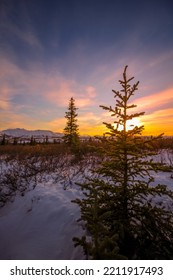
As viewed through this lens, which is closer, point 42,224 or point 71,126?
point 42,224

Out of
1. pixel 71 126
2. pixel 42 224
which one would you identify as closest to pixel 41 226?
pixel 42 224

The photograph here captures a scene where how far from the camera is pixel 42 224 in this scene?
17.8 ft

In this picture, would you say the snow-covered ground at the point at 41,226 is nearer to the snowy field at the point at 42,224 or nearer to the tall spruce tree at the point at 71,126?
the snowy field at the point at 42,224

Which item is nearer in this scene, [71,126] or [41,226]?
[41,226]

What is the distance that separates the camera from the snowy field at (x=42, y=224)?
448 centimetres

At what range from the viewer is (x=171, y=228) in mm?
4035

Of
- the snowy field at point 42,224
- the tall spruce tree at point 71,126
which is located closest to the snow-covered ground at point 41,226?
the snowy field at point 42,224

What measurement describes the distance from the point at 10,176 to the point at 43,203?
10.1ft

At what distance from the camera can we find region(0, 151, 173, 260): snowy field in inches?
176

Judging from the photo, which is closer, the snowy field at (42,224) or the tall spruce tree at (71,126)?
the snowy field at (42,224)

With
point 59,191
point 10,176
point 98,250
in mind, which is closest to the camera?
point 98,250

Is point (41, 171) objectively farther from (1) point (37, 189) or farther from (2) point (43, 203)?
(2) point (43, 203)

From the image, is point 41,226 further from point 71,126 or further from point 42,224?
point 71,126
